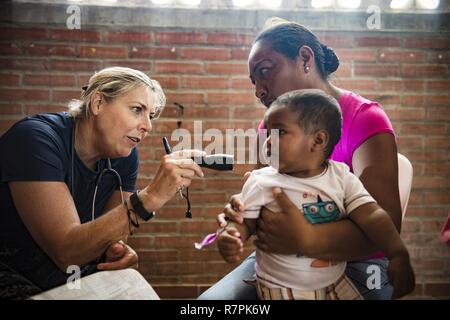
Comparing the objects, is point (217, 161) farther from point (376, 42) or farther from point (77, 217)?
point (376, 42)

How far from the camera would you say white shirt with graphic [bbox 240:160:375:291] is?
3.05ft

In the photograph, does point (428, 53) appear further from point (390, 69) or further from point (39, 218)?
point (39, 218)

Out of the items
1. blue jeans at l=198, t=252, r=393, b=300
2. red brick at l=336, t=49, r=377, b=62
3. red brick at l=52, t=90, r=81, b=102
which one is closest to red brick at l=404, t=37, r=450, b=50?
red brick at l=336, t=49, r=377, b=62

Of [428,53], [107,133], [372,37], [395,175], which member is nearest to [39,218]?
[107,133]

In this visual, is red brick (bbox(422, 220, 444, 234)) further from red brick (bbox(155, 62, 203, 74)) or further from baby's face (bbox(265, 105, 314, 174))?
red brick (bbox(155, 62, 203, 74))

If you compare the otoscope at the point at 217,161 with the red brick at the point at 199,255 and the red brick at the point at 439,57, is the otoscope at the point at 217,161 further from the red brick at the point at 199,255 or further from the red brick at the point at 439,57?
the red brick at the point at 439,57

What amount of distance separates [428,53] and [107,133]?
0.83 metres

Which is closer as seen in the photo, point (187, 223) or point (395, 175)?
point (395, 175)

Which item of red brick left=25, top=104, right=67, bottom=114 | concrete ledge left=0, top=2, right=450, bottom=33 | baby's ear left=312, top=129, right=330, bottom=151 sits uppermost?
concrete ledge left=0, top=2, right=450, bottom=33

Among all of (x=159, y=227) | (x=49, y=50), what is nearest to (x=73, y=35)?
(x=49, y=50)

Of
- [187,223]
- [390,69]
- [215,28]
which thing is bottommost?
[187,223]

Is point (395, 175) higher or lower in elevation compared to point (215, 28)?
lower

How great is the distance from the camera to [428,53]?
1.11m

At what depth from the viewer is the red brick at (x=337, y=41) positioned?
3.59 feet
